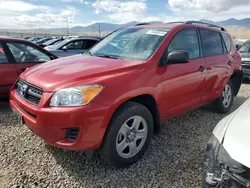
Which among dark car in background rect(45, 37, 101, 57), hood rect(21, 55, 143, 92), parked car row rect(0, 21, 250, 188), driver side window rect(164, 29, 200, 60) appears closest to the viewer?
parked car row rect(0, 21, 250, 188)

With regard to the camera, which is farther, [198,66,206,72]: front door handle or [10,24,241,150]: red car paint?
[198,66,206,72]: front door handle

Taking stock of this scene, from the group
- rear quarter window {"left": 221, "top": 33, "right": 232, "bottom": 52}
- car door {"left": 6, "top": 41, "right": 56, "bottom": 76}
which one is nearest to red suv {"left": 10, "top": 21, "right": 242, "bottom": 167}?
rear quarter window {"left": 221, "top": 33, "right": 232, "bottom": 52}

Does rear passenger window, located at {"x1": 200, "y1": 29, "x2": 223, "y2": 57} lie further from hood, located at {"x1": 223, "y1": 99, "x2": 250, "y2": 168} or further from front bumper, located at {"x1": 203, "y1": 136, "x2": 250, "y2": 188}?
front bumper, located at {"x1": 203, "y1": 136, "x2": 250, "y2": 188}

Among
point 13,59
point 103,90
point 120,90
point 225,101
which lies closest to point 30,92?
point 103,90

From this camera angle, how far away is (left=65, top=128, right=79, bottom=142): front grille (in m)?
2.38

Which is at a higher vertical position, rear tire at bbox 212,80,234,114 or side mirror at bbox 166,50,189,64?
side mirror at bbox 166,50,189,64

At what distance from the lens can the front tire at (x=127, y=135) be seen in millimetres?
2568

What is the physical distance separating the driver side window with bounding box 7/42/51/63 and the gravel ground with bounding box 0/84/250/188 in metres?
1.68

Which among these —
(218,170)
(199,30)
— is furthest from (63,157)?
(199,30)

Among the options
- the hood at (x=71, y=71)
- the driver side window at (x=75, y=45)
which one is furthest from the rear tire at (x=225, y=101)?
the driver side window at (x=75, y=45)

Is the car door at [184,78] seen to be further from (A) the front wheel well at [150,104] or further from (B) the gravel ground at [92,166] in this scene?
(B) the gravel ground at [92,166]

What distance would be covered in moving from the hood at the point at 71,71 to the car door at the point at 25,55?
1.84m

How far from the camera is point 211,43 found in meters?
4.36

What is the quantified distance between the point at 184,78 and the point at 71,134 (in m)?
1.87
